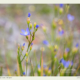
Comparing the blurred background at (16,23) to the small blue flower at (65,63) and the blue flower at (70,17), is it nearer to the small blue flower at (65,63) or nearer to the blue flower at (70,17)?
the blue flower at (70,17)

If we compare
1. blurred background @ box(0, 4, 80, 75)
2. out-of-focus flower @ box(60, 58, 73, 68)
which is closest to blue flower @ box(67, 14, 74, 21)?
blurred background @ box(0, 4, 80, 75)

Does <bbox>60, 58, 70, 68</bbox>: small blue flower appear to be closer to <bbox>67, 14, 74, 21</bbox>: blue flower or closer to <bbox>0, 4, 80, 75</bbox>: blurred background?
<bbox>0, 4, 80, 75</bbox>: blurred background

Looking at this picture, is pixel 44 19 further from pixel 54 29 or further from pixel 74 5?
pixel 74 5

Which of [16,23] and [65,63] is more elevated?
[16,23]

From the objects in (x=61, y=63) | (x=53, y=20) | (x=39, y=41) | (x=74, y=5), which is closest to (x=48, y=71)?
(x=61, y=63)

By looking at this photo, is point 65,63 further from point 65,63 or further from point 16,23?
point 16,23

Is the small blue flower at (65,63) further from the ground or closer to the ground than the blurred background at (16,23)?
closer to the ground

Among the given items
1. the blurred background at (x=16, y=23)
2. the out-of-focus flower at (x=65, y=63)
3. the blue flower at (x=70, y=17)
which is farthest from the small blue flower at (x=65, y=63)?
the blue flower at (x=70, y=17)

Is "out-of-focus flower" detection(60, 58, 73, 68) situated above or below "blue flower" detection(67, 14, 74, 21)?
below

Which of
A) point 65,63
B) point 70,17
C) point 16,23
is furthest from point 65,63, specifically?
point 16,23

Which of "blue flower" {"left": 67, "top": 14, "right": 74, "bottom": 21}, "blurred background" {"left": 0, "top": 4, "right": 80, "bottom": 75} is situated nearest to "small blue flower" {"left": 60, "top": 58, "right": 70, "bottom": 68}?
"blurred background" {"left": 0, "top": 4, "right": 80, "bottom": 75}
